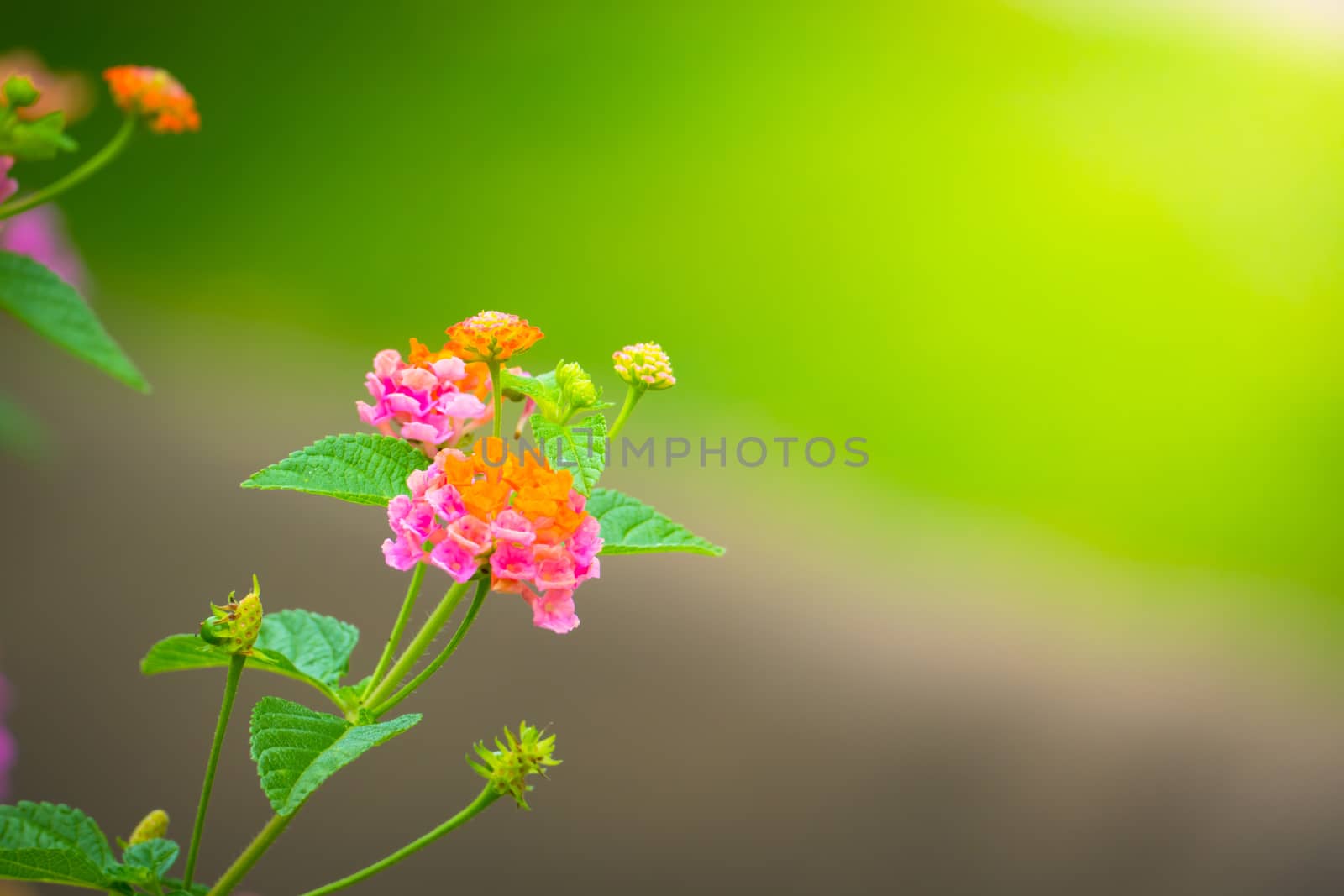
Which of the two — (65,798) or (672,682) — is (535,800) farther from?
(65,798)

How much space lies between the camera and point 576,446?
15.4 inches

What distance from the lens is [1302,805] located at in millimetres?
2055

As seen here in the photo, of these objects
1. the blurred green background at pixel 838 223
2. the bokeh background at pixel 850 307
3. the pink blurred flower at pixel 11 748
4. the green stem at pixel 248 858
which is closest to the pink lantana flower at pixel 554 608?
the green stem at pixel 248 858

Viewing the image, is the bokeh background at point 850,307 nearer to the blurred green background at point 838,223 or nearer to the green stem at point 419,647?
the blurred green background at point 838,223

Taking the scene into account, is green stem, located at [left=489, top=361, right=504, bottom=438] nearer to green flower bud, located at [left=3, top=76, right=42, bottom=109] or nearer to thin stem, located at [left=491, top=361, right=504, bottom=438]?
thin stem, located at [left=491, top=361, right=504, bottom=438]

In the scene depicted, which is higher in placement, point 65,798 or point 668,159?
point 668,159

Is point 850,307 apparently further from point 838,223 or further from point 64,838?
point 64,838

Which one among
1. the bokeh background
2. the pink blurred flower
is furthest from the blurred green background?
the pink blurred flower

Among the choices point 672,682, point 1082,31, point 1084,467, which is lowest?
point 672,682

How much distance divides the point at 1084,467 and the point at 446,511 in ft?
8.71

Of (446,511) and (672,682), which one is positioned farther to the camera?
(672,682)

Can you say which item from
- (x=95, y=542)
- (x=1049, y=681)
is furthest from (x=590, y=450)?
(x=1049, y=681)

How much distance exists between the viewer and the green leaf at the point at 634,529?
402 millimetres

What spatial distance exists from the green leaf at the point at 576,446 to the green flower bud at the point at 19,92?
0.72 ft
